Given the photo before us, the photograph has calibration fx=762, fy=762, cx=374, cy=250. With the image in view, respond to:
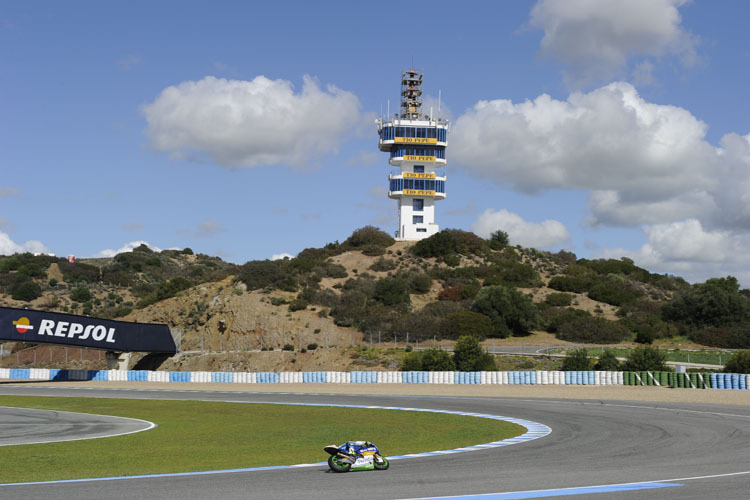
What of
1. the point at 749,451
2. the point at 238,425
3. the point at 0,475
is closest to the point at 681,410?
the point at 749,451

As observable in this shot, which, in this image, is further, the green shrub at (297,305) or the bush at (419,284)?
the bush at (419,284)

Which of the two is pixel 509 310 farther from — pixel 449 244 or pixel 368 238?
pixel 368 238

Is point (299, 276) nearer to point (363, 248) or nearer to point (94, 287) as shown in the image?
point (363, 248)

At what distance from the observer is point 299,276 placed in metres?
96.4

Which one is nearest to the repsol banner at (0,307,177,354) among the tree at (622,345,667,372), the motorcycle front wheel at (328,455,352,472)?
the tree at (622,345,667,372)

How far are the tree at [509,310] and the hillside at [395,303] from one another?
0.15 m

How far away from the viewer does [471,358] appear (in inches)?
2221

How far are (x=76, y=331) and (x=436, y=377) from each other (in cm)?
2649

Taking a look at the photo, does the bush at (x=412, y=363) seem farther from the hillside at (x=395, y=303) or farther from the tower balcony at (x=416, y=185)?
the tower balcony at (x=416, y=185)

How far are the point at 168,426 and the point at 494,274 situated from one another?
78788 mm

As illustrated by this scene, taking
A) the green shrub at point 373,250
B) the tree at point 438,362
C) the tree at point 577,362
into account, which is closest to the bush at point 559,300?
the green shrub at point 373,250

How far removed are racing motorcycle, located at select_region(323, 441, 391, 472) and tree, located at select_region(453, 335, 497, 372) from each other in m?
42.3

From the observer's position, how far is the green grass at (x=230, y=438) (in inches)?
627

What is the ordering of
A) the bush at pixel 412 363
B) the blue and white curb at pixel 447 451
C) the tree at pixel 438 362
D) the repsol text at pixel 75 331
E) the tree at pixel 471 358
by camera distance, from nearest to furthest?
the blue and white curb at pixel 447 451 → the repsol text at pixel 75 331 → the tree at pixel 438 362 → the tree at pixel 471 358 → the bush at pixel 412 363
